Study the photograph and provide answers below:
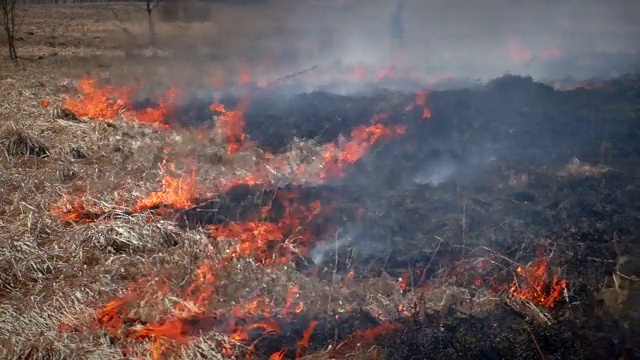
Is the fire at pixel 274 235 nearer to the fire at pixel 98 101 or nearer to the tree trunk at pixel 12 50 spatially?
the fire at pixel 98 101

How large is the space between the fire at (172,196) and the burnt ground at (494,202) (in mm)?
533

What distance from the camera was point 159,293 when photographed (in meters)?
5.87

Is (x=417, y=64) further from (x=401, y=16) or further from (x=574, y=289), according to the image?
(x=574, y=289)

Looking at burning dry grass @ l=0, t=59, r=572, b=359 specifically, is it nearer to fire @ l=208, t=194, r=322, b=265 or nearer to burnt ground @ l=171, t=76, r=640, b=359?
fire @ l=208, t=194, r=322, b=265

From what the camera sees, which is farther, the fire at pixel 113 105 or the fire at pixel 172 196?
the fire at pixel 113 105

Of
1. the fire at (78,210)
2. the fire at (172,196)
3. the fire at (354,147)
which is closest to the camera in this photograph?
the fire at (78,210)

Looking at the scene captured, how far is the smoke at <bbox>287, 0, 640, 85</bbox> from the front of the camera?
832 inches

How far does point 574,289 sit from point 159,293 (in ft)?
15.3

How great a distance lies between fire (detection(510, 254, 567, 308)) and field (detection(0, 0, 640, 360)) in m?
0.02

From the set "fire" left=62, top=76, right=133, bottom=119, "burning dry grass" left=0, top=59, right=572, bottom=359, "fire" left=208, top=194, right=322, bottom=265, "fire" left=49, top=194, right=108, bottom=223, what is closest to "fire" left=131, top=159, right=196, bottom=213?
"burning dry grass" left=0, top=59, right=572, bottom=359

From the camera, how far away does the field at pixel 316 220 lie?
5285 millimetres

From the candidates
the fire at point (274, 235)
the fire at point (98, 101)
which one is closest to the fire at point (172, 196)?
the fire at point (274, 235)

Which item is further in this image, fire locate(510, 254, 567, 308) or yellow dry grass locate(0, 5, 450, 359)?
fire locate(510, 254, 567, 308)

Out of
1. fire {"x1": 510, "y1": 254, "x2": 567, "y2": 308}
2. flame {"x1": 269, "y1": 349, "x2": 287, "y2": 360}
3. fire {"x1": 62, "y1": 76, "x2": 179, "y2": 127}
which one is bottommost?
flame {"x1": 269, "y1": 349, "x2": 287, "y2": 360}
